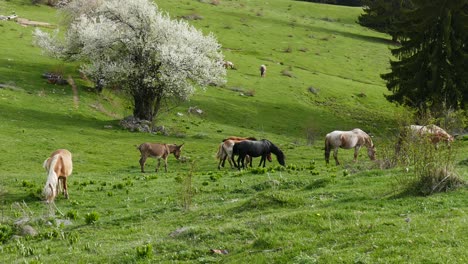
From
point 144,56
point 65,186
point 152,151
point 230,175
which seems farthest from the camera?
point 144,56

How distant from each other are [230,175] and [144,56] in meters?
23.7

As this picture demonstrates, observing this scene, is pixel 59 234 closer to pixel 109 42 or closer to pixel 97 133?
pixel 97 133

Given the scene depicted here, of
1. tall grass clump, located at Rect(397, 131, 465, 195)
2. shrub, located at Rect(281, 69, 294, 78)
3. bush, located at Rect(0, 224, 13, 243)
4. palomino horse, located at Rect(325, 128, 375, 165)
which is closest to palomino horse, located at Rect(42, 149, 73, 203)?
bush, located at Rect(0, 224, 13, 243)

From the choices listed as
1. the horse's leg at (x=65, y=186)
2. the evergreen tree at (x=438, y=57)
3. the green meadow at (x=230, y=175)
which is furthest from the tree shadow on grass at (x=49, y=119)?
the evergreen tree at (x=438, y=57)

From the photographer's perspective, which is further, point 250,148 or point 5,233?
point 250,148

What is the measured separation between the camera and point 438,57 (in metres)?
49.1

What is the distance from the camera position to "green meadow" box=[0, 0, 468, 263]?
12.0 m

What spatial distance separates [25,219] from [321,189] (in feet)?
33.6

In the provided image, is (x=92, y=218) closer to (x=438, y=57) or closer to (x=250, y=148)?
(x=250, y=148)

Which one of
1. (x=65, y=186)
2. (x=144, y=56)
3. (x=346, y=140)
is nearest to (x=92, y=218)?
(x=65, y=186)

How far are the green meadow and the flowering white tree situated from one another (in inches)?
129

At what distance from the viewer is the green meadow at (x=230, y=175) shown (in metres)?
12.0

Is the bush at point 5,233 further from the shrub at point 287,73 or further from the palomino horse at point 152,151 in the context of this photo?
the shrub at point 287,73

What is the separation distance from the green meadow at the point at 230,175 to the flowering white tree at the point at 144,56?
3281 mm
